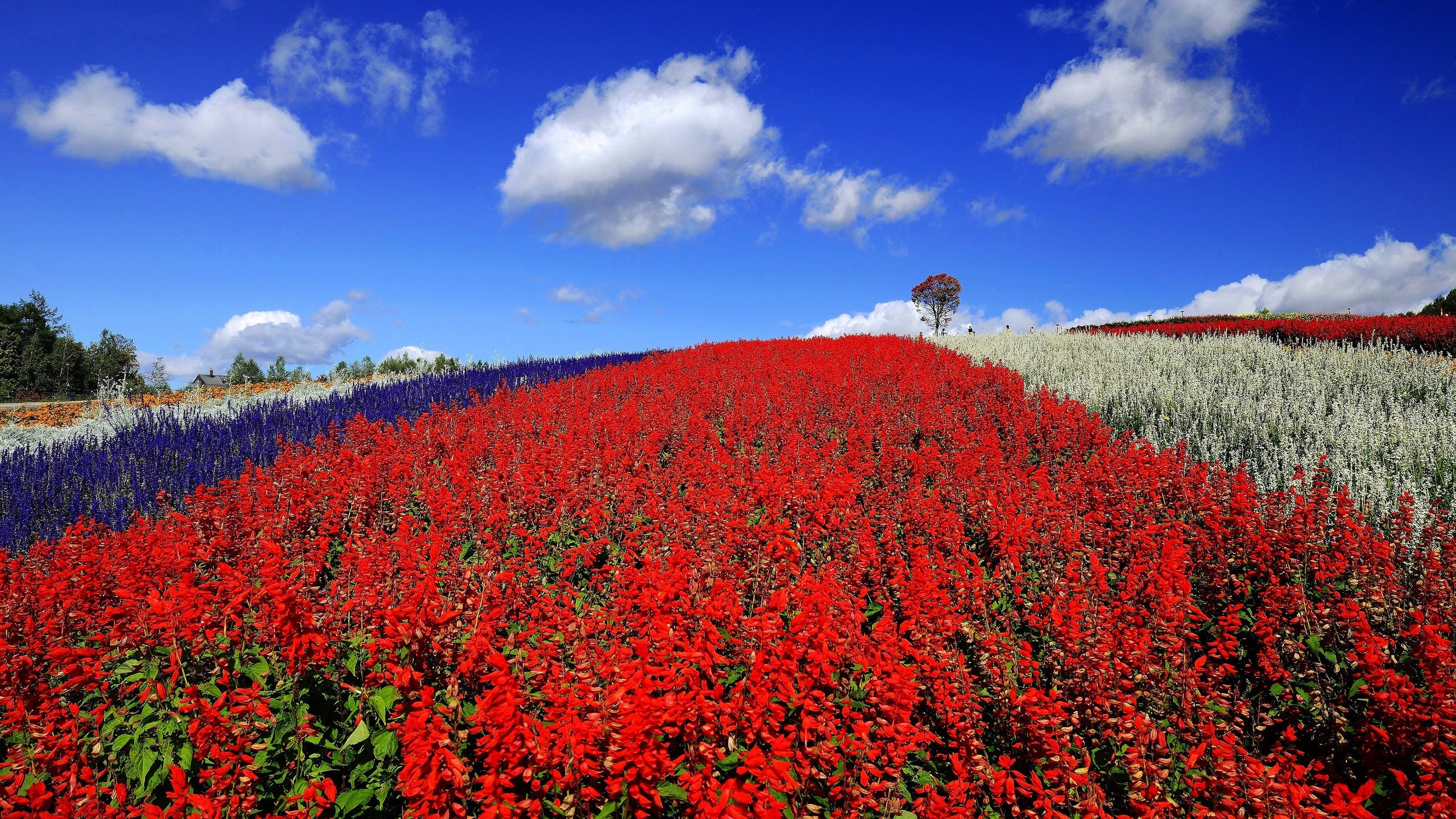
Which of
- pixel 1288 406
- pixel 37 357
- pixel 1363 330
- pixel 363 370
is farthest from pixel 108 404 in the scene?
pixel 37 357

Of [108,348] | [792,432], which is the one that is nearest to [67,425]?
[792,432]

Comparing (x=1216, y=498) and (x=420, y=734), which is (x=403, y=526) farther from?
(x=1216, y=498)

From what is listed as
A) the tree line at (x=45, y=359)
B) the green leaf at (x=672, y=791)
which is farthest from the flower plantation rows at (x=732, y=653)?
the tree line at (x=45, y=359)

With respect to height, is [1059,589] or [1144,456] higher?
[1144,456]

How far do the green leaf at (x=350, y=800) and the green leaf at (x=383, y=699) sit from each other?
0.29 metres

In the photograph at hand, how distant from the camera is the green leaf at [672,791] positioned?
2.57 m

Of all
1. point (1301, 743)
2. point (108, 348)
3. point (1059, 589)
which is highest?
point (108, 348)

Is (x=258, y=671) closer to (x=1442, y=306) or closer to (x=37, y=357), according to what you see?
(x=1442, y=306)

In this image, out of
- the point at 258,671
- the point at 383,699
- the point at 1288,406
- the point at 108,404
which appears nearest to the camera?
the point at 383,699

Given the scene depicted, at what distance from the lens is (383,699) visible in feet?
9.57

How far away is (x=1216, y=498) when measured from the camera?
5277 millimetres

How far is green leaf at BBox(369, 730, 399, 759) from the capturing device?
2697 mm

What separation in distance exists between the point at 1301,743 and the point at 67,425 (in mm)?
20579

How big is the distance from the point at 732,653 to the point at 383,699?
173 cm
